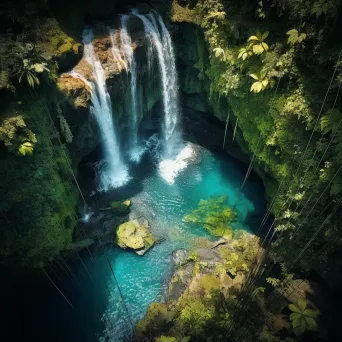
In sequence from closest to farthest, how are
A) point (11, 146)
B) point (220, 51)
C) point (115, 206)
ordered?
point (11, 146) < point (220, 51) < point (115, 206)

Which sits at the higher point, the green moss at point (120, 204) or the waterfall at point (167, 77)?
the waterfall at point (167, 77)

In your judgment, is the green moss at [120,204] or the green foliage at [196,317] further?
the green moss at [120,204]

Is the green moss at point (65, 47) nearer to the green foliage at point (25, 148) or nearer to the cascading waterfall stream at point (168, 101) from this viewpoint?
the cascading waterfall stream at point (168, 101)

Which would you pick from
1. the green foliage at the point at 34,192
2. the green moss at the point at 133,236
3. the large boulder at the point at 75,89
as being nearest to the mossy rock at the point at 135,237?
the green moss at the point at 133,236

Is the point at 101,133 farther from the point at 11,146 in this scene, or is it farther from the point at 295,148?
the point at 295,148

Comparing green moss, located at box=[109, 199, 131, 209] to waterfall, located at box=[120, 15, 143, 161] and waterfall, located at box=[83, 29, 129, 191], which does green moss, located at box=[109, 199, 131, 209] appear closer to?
waterfall, located at box=[83, 29, 129, 191]

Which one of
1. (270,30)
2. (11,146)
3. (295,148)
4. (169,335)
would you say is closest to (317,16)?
(270,30)

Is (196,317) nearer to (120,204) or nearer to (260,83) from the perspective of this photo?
(120,204)
